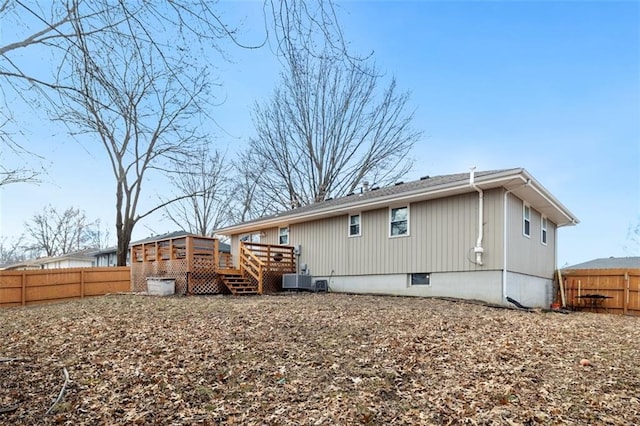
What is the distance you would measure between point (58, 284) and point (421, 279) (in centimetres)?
1182

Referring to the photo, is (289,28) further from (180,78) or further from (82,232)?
(82,232)

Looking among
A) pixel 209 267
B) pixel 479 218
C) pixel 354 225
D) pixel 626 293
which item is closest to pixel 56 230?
pixel 209 267

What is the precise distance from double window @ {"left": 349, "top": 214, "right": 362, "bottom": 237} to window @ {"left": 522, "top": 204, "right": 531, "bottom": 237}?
471 cm

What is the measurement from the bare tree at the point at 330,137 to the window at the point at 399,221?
10.6m

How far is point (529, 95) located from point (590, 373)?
1079 cm

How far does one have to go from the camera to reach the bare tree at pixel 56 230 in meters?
38.1

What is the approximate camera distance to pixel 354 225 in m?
12.8

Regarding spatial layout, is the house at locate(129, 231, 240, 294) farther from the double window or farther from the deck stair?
the double window

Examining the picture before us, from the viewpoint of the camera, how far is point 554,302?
13008 mm

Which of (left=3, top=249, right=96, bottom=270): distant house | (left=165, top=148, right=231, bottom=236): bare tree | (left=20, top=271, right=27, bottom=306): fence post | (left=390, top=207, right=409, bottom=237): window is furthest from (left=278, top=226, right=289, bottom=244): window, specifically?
(left=3, top=249, right=96, bottom=270): distant house

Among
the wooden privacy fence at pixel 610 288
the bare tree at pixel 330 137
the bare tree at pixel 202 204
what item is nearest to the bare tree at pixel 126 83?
the wooden privacy fence at pixel 610 288

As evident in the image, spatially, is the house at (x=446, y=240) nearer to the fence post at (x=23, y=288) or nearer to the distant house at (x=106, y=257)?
the fence post at (x=23, y=288)

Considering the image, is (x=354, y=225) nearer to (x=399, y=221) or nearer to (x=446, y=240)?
(x=399, y=221)

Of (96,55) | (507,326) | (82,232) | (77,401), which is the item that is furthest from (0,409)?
(82,232)
